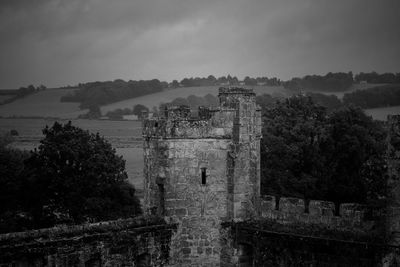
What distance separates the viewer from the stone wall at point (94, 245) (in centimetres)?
1309

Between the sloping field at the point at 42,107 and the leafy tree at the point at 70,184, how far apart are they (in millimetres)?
24269

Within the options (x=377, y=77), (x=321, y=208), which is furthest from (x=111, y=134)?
(x=321, y=208)

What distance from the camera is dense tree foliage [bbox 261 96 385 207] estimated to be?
30.9m

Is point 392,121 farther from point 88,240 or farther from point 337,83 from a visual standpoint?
point 337,83

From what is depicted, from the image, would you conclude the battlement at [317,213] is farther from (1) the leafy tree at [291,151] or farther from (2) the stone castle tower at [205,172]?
(1) the leafy tree at [291,151]

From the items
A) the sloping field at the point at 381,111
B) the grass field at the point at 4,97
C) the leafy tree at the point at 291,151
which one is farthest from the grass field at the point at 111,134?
the sloping field at the point at 381,111

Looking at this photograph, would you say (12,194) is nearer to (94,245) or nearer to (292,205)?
(94,245)

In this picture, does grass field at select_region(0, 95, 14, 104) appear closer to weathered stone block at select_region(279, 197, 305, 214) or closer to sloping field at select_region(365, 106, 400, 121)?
sloping field at select_region(365, 106, 400, 121)

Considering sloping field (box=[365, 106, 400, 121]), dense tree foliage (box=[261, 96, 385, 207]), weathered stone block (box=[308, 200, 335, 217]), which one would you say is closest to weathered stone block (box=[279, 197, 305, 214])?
weathered stone block (box=[308, 200, 335, 217])

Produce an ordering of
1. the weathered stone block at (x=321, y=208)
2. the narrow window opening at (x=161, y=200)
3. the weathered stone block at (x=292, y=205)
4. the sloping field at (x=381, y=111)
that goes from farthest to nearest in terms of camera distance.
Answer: the sloping field at (x=381, y=111)
the narrow window opening at (x=161, y=200)
the weathered stone block at (x=292, y=205)
the weathered stone block at (x=321, y=208)

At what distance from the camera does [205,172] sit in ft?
51.0

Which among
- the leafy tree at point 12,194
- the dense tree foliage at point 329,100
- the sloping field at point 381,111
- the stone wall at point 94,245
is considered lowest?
the leafy tree at point 12,194

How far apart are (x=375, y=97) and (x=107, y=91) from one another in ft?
90.6

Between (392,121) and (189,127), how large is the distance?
557 cm
